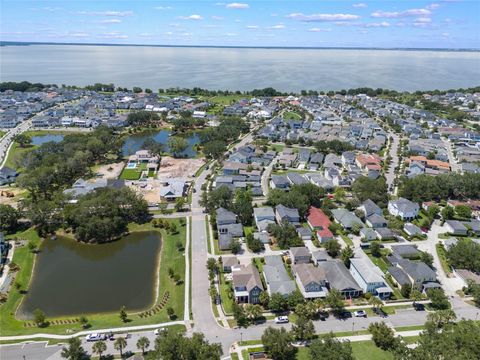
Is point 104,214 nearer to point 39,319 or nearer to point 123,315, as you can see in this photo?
point 39,319

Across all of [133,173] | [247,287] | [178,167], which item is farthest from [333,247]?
[133,173]

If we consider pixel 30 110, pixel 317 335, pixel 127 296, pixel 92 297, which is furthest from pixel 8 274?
pixel 30 110

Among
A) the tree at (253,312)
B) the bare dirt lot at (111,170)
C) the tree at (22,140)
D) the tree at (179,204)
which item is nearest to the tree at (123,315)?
the tree at (253,312)

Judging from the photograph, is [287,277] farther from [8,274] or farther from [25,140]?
[25,140]

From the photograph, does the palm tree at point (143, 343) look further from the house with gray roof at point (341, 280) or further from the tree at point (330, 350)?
the house with gray roof at point (341, 280)

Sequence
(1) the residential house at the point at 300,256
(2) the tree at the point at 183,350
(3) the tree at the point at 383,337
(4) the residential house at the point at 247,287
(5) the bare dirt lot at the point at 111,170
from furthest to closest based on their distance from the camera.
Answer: (5) the bare dirt lot at the point at 111,170 → (1) the residential house at the point at 300,256 → (4) the residential house at the point at 247,287 → (3) the tree at the point at 383,337 → (2) the tree at the point at 183,350

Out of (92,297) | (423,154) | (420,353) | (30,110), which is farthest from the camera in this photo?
(30,110)
